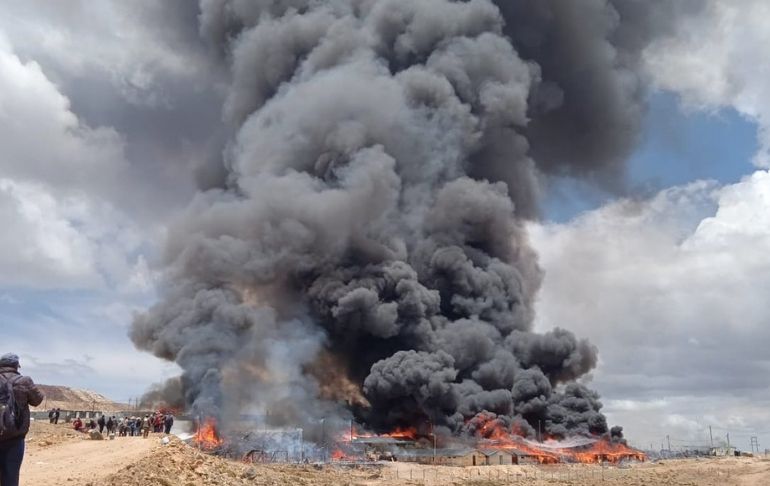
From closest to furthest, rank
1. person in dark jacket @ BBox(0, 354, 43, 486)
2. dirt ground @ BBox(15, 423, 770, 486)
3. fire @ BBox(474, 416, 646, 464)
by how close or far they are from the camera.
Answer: person in dark jacket @ BBox(0, 354, 43, 486) < dirt ground @ BBox(15, 423, 770, 486) < fire @ BBox(474, 416, 646, 464)

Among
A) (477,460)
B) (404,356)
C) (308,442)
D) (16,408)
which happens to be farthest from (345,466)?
(16,408)

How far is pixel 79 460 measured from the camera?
32219 millimetres

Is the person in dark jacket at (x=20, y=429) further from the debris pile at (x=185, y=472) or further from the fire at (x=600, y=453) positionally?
the fire at (x=600, y=453)

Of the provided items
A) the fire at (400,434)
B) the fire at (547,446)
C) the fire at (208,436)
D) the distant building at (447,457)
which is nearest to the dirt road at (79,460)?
the fire at (208,436)

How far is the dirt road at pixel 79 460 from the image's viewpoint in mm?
26969

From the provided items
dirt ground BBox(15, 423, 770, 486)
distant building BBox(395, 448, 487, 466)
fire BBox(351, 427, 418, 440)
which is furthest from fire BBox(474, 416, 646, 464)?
fire BBox(351, 427, 418, 440)

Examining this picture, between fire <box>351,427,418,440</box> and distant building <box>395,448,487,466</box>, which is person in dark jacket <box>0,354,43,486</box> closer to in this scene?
distant building <box>395,448,487,466</box>

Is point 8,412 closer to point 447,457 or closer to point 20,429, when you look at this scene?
point 20,429

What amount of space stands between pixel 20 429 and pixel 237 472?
1044 inches

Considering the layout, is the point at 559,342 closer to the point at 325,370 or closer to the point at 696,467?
the point at 696,467

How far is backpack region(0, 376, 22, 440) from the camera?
36.3ft

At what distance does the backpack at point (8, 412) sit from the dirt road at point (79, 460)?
1613 cm

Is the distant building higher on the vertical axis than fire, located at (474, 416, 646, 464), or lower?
lower

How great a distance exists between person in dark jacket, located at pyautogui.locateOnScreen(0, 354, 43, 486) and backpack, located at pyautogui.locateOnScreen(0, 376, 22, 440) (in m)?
0.05
